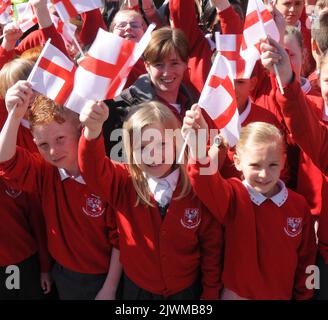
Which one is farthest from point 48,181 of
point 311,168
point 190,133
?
point 311,168

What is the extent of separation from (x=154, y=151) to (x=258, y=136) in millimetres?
472

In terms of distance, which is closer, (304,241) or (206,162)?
(206,162)

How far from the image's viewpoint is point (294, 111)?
255 centimetres

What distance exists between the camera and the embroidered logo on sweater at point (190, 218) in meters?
2.67

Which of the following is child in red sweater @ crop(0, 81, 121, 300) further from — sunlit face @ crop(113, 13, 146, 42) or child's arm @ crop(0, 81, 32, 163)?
sunlit face @ crop(113, 13, 146, 42)

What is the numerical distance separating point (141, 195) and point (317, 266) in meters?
0.89

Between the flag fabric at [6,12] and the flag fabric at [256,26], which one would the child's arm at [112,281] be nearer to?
the flag fabric at [256,26]

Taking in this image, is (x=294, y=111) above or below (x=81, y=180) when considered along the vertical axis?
above

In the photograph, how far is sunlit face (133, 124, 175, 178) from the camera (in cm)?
265

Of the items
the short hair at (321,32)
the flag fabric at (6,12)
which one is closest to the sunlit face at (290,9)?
the short hair at (321,32)

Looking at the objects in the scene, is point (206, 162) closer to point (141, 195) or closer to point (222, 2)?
point (141, 195)
